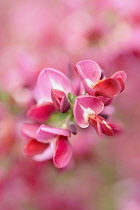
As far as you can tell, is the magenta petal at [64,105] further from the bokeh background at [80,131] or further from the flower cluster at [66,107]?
the bokeh background at [80,131]

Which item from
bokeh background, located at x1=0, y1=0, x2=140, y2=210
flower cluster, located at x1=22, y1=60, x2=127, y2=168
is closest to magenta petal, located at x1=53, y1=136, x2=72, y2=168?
flower cluster, located at x1=22, y1=60, x2=127, y2=168

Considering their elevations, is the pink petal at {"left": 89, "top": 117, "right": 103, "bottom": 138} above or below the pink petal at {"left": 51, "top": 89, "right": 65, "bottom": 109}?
below

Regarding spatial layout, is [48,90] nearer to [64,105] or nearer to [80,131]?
[64,105]

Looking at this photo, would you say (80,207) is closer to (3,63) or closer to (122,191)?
(122,191)

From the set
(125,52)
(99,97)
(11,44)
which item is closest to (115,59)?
(125,52)

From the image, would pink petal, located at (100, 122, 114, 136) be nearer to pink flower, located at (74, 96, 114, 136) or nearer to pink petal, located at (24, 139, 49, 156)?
pink flower, located at (74, 96, 114, 136)

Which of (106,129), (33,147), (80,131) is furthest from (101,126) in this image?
(80,131)
